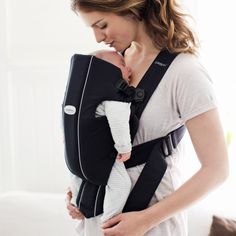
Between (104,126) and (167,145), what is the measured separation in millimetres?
183

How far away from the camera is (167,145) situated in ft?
3.79

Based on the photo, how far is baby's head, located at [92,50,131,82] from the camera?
1180mm

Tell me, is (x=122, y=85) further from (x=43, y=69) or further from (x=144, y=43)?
(x=43, y=69)

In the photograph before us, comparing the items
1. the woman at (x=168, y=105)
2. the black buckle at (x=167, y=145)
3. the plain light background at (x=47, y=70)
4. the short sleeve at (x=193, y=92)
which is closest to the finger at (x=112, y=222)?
the woman at (x=168, y=105)

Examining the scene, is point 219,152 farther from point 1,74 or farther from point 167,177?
point 1,74

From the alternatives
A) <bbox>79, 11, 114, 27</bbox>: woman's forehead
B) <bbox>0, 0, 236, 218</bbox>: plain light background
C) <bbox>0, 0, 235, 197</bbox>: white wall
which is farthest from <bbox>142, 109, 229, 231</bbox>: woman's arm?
<bbox>0, 0, 235, 197</bbox>: white wall

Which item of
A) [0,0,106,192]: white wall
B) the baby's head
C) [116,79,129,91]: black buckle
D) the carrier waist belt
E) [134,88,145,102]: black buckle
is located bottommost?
[0,0,106,192]: white wall

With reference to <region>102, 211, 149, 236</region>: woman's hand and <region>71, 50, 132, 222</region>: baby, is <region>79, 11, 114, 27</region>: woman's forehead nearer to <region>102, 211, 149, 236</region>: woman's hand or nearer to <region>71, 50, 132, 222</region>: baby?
<region>71, 50, 132, 222</region>: baby

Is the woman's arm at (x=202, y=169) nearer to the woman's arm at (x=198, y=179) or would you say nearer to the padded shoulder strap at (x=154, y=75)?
the woman's arm at (x=198, y=179)

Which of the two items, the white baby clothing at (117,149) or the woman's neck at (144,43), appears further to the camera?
the woman's neck at (144,43)

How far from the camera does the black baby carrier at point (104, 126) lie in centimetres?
112

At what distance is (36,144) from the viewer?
7.32 feet

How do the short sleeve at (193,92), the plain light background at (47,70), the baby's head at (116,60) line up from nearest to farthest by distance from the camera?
the short sleeve at (193,92) < the baby's head at (116,60) < the plain light background at (47,70)

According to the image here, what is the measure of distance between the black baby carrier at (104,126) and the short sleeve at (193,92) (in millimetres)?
63
